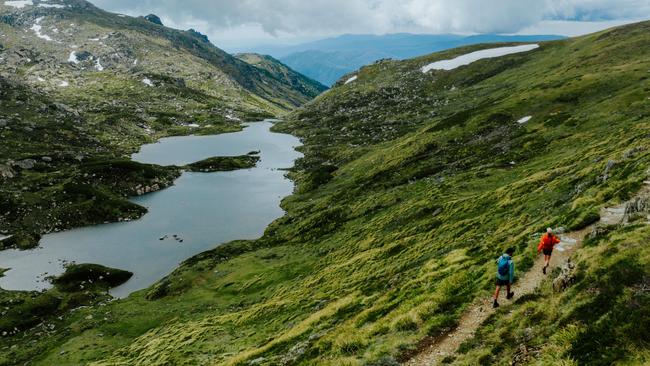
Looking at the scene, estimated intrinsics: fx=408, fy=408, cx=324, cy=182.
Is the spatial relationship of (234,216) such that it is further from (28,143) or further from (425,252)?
(28,143)

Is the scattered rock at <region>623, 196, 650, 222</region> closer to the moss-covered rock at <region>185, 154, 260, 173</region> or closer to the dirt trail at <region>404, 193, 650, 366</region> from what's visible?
the dirt trail at <region>404, 193, 650, 366</region>

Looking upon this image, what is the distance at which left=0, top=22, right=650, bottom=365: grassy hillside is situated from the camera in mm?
20781

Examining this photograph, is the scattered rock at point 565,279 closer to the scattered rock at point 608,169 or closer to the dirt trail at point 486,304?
the dirt trail at point 486,304

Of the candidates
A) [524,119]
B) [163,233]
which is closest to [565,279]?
[524,119]

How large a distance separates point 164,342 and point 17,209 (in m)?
90.0

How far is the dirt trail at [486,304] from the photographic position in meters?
22.4

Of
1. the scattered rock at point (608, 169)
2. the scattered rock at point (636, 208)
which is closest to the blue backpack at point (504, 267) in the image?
the scattered rock at point (636, 208)

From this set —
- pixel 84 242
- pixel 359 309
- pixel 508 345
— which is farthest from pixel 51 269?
pixel 508 345

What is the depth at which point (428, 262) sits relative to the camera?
136 feet

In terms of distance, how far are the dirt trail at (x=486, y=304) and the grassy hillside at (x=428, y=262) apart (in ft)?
2.63

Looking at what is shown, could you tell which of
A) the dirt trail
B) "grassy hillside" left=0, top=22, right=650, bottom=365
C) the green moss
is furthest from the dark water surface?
the dirt trail

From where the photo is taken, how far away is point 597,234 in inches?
1053

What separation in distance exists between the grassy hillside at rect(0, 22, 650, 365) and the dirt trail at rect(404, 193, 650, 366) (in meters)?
0.80

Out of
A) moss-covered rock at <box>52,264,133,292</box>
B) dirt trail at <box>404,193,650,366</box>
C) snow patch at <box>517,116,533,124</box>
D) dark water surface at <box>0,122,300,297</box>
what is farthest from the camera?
snow patch at <box>517,116,533,124</box>
